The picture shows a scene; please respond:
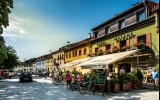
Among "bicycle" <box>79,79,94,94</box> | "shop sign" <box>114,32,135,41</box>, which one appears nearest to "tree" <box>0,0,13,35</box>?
"bicycle" <box>79,79,94,94</box>

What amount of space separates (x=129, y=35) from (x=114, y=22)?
4.16 meters

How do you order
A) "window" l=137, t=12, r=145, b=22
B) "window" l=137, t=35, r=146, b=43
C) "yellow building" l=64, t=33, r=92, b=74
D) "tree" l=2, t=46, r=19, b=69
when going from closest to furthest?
"window" l=137, t=35, r=146, b=43, "window" l=137, t=12, r=145, b=22, "yellow building" l=64, t=33, r=92, b=74, "tree" l=2, t=46, r=19, b=69

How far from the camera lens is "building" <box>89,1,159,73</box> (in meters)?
18.1

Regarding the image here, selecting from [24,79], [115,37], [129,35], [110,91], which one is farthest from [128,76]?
[24,79]

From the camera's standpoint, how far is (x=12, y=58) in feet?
170

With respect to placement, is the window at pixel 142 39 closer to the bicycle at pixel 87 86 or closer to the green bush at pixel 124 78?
the green bush at pixel 124 78

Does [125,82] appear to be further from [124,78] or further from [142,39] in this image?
[142,39]

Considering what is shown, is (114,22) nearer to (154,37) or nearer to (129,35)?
(129,35)

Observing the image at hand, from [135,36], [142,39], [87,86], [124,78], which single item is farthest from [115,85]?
[135,36]

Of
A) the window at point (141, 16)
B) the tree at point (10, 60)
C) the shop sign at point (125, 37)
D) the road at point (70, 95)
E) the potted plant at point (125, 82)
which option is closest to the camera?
the road at point (70, 95)

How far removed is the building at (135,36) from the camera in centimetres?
1806

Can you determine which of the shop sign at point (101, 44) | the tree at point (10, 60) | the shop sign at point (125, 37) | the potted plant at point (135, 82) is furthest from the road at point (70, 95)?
the tree at point (10, 60)

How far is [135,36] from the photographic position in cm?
2055

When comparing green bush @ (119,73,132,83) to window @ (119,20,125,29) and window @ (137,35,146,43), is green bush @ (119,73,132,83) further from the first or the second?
window @ (119,20,125,29)
